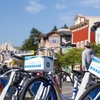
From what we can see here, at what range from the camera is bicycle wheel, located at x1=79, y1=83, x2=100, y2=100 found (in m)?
5.66

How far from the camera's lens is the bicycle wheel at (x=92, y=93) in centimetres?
566

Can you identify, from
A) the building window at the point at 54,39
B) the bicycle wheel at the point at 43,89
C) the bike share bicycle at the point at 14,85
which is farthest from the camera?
the building window at the point at 54,39

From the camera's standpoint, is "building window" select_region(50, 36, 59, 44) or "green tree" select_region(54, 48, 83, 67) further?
"building window" select_region(50, 36, 59, 44)

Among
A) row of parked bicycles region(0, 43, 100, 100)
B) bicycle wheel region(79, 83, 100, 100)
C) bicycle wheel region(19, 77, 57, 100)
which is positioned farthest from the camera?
row of parked bicycles region(0, 43, 100, 100)

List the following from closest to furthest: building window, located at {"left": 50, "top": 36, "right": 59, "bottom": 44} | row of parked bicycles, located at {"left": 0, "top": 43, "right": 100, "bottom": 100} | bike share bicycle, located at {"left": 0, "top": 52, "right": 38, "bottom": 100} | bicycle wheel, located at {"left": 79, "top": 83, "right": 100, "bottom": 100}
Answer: bicycle wheel, located at {"left": 79, "top": 83, "right": 100, "bottom": 100}, row of parked bicycles, located at {"left": 0, "top": 43, "right": 100, "bottom": 100}, bike share bicycle, located at {"left": 0, "top": 52, "right": 38, "bottom": 100}, building window, located at {"left": 50, "top": 36, "right": 59, "bottom": 44}

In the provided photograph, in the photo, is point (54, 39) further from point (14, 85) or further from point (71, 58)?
point (14, 85)

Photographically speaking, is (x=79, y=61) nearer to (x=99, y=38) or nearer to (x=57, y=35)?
(x=99, y=38)

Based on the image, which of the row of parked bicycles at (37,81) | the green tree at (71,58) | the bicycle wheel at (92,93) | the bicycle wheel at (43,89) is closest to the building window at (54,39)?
the green tree at (71,58)

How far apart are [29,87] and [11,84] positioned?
0.60 meters

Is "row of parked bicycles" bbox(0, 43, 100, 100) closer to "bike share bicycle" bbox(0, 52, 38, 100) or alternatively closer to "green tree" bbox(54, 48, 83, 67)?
"bike share bicycle" bbox(0, 52, 38, 100)

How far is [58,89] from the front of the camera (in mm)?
7660

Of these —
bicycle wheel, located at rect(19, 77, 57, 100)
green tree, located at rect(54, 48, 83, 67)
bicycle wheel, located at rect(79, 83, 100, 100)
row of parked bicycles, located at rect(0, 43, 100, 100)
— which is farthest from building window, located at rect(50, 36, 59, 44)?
bicycle wheel, located at rect(79, 83, 100, 100)

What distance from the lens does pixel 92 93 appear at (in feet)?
19.2

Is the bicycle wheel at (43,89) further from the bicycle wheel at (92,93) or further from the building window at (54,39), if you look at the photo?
the building window at (54,39)
